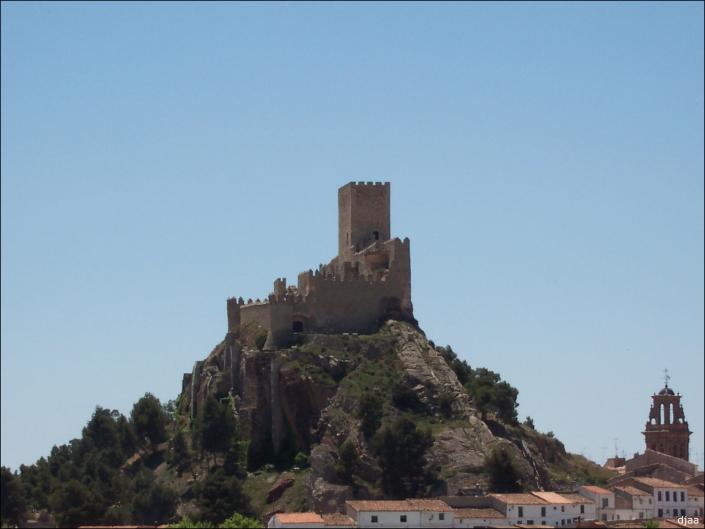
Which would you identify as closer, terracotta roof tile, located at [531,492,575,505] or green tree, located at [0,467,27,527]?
terracotta roof tile, located at [531,492,575,505]

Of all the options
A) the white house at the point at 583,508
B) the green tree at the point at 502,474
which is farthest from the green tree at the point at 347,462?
the white house at the point at 583,508

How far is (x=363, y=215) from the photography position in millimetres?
123375

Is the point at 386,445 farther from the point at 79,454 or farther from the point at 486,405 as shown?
the point at 79,454

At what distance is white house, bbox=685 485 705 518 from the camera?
4156 inches

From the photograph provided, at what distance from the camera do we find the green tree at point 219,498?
98.1m

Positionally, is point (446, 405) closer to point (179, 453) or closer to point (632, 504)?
point (632, 504)

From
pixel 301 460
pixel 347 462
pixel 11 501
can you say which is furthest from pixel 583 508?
pixel 11 501

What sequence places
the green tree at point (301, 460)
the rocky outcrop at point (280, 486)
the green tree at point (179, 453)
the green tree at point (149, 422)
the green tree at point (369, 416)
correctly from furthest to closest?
1. the green tree at point (149, 422)
2. the green tree at point (179, 453)
3. the green tree at point (301, 460)
4. the green tree at point (369, 416)
5. the rocky outcrop at point (280, 486)

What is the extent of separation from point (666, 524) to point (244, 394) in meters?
29.4

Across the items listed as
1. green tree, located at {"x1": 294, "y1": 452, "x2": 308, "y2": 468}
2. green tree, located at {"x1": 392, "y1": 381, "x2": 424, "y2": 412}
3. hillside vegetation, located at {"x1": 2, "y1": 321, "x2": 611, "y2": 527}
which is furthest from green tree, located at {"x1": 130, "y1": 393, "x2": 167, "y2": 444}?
green tree, located at {"x1": 392, "y1": 381, "x2": 424, "y2": 412}

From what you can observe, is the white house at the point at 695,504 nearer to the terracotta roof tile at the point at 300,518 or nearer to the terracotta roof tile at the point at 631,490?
the terracotta roof tile at the point at 631,490

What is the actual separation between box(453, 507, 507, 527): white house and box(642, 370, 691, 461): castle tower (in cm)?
3595

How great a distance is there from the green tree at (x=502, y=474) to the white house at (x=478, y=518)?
4.81m

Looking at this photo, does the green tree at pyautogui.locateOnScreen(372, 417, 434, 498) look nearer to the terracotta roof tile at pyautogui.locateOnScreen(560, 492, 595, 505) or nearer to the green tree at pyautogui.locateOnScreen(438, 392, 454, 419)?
the green tree at pyautogui.locateOnScreen(438, 392, 454, 419)
